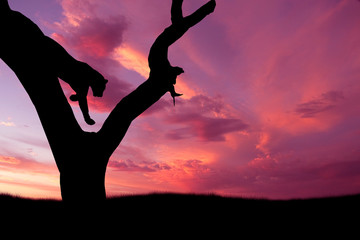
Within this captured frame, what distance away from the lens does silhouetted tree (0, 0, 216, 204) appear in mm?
6656

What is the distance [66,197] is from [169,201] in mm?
5216

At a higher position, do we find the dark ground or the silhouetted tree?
the silhouetted tree

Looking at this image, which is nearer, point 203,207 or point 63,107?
point 63,107

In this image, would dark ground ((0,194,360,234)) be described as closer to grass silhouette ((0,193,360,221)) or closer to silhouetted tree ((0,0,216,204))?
grass silhouette ((0,193,360,221))

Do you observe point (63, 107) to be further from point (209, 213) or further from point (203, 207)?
point (203, 207)

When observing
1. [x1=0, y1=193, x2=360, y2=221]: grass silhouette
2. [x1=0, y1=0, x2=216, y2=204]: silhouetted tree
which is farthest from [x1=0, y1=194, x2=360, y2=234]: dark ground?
[x1=0, y1=0, x2=216, y2=204]: silhouetted tree

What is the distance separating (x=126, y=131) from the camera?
753 centimetres

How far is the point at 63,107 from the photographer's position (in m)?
6.77

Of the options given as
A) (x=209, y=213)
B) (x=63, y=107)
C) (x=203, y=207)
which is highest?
(x=63, y=107)

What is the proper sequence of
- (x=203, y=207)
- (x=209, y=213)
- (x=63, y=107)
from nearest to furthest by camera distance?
(x=63, y=107), (x=209, y=213), (x=203, y=207)

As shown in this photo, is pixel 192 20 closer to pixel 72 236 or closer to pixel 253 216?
pixel 72 236

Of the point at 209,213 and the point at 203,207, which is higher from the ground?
the point at 203,207

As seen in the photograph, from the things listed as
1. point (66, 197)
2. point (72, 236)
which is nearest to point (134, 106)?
point (66, 197)

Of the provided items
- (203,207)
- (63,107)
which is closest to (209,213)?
(203,207)
